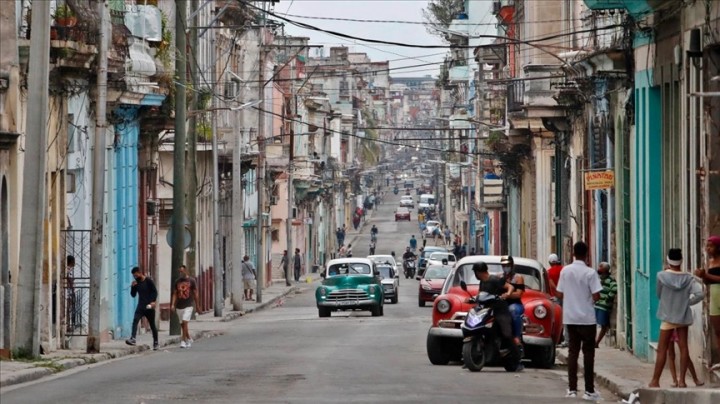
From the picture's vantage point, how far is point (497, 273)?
27.4 m

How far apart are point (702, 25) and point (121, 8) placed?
2017 cm

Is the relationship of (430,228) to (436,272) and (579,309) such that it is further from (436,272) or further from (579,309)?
(579,309)

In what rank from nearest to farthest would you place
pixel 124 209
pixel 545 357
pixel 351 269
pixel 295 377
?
pixel 295 377 < pixel 545 357 < pixel 124 209 < pixel 351 269

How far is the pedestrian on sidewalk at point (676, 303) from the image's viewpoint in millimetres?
19562

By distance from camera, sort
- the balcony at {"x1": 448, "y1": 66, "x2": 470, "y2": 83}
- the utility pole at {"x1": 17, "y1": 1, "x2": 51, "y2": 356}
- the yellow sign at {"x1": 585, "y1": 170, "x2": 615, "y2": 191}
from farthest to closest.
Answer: the balcony at {"x1": 448, "y1": 66, "x2": 470, "y2": 83}
the yellow sign at {"x1": 585, "y1": 170, "x2": 615, "y2": 191}
the utility pole at {"x1": 17, "y1": 1, "x2": 51, "y2": 356}

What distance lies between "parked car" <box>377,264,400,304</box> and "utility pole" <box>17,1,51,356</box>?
3601 centimetres

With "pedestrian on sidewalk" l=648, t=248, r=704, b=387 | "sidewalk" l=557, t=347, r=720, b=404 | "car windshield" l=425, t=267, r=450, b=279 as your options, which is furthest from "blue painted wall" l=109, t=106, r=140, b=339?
"pedestrian on sidewalk" l=648, t=248, r=704, b=387

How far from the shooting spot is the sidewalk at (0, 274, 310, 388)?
77.9 ft

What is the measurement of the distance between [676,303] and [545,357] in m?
6.26

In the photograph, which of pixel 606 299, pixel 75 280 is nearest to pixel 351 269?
pixel 75 280

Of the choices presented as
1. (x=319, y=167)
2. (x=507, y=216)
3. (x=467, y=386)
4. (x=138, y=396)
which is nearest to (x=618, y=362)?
(x=467, y=386)

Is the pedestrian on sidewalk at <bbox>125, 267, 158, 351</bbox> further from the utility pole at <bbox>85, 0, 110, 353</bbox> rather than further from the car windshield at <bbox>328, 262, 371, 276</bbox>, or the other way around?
the car windshield at <bbox>328, 262, 371, 276</bbox>

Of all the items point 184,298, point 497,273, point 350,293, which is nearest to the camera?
point 497,273

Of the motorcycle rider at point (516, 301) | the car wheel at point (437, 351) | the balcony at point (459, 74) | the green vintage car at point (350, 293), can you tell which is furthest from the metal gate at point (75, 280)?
the balcony at point (459, 74)
